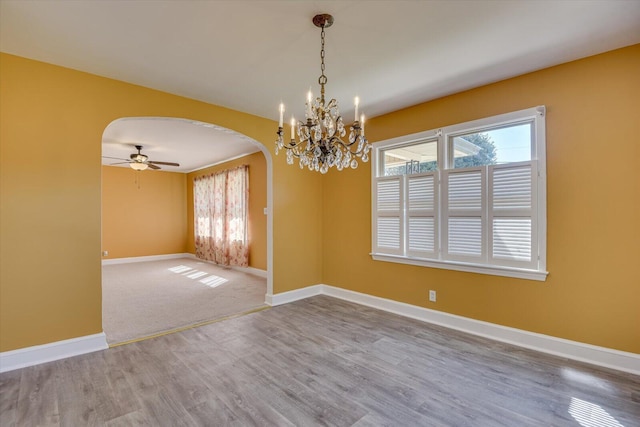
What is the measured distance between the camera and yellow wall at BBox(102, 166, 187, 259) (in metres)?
8.04

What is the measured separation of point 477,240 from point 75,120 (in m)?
4.51

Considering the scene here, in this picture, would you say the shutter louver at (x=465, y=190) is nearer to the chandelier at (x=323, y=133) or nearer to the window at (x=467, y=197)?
the window at (x=467, y=197)

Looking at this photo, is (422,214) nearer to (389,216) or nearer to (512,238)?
(389,216)

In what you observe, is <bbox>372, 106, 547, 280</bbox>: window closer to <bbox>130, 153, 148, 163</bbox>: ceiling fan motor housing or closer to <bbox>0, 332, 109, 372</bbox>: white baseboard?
<bbox>0, 332, 109, 372</bbox>: white baseboard

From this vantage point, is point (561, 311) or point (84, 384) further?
point (561, 311)

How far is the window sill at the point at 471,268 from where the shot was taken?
2938 mm

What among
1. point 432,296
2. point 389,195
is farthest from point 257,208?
point 432,296

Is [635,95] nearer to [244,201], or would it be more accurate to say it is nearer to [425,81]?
[425,81]

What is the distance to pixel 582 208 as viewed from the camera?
107 inches

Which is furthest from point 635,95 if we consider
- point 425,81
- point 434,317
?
point 434,317

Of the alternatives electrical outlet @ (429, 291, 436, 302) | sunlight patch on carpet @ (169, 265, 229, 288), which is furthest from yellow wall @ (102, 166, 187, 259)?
electrical outlet @ (429, 291, 436, 302)

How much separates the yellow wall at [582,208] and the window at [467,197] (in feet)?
0.40

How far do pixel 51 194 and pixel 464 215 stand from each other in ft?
14.4

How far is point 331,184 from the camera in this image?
196 inches
